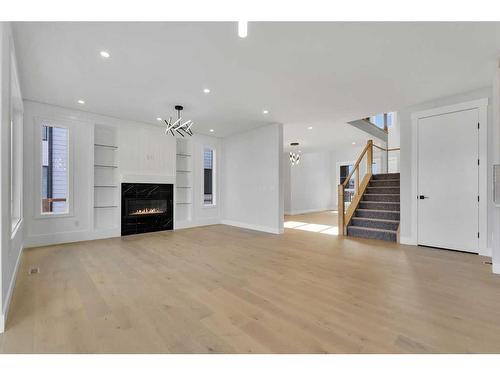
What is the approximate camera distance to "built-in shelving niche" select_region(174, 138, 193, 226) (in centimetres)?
682

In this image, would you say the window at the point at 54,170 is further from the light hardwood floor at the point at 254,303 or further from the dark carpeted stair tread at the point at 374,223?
the dark carpeted stair tread at the point at 374,223

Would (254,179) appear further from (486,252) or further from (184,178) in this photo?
(486,252)

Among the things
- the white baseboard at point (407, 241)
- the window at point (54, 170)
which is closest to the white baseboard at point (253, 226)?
the white baseboard at point (407, 241)

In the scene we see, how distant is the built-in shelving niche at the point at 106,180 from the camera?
535 centimetres

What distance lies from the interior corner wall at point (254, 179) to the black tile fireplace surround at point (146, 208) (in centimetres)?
179

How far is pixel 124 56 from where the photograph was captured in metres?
2.84

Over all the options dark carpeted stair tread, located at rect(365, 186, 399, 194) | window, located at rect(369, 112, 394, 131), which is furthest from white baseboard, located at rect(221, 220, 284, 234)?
window, located at rect(369, 112, 394, 131)

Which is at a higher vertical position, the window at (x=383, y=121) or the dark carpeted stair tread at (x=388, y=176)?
the window at (x=383, y=121)

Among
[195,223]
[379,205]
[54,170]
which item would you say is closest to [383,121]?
[379,205]

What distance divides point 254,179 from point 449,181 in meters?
4.16

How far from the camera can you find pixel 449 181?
4.13 m

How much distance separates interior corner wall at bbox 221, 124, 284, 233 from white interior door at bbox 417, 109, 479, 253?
9.66ft

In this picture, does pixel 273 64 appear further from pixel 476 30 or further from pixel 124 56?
pixel 476 30

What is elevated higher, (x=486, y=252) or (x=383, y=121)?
(x=383, y=121)
